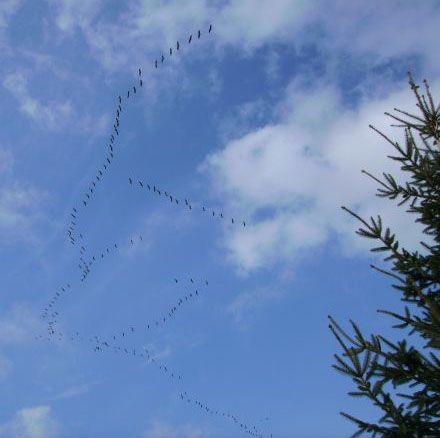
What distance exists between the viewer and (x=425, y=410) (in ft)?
17.1

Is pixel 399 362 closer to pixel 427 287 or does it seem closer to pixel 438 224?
pixel 427 287

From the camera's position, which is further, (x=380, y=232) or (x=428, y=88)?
(x=428, y=88)

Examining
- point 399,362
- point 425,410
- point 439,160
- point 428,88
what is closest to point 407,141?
point 439,160

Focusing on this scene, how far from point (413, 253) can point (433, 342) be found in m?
2.08

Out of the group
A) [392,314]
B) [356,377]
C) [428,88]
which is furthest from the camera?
[428,88]

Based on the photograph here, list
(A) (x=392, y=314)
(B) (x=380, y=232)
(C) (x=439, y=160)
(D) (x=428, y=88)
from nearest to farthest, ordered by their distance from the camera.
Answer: (A) (x=392, y=314) < (B) (x=380, y=232) < (C) (x=439, y=160) < (D) (x=428, y=88)

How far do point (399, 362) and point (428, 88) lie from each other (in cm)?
461

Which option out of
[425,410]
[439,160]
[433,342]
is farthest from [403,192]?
[425,410]

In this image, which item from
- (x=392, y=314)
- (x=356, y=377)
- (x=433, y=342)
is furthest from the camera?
(x=392, y=314)

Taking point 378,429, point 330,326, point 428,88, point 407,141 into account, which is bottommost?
point 378,429

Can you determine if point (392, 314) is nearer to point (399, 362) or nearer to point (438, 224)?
point (399, 362)

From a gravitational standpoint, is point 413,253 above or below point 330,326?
above

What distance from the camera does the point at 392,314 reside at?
5738 mm

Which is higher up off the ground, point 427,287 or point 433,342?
point 427,287
